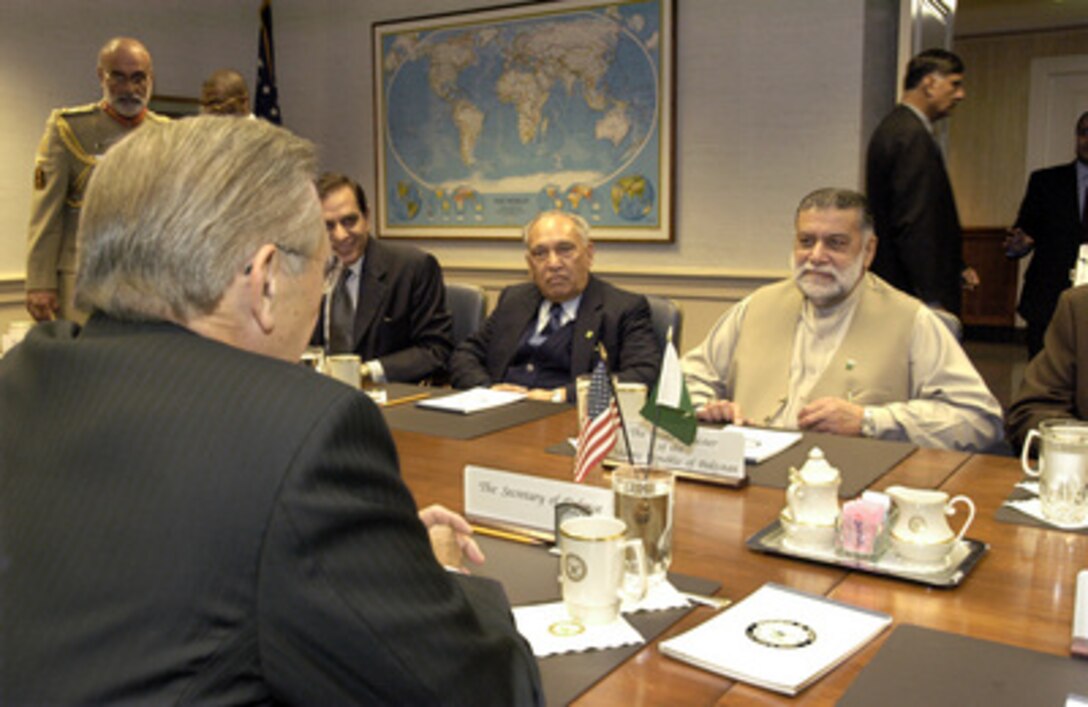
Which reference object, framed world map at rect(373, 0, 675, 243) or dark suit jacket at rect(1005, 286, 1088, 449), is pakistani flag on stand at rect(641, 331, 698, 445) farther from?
framed world map at rect(373, 0, 675, 243)

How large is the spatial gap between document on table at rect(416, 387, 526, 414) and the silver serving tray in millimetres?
1134

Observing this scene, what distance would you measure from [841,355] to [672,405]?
3.85 feet

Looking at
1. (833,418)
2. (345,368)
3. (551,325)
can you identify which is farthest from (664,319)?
(345,368)

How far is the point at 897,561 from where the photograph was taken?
1.36 m

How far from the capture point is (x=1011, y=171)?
8.88 metres

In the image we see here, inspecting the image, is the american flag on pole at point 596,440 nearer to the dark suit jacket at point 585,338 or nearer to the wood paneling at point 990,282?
the dark suit jacket at point 585,338

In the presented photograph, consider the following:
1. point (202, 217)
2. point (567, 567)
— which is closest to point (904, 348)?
point (567, 567)

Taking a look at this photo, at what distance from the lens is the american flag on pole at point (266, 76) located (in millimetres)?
5898

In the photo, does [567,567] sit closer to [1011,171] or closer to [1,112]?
[1,112]

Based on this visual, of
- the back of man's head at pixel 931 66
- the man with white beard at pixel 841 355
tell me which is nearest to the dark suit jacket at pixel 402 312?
the man with white beard at pixel 841 355

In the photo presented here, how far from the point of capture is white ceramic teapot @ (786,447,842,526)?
144 centimetres

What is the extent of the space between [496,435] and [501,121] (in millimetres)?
3547

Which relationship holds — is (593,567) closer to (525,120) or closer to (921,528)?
(921,528)

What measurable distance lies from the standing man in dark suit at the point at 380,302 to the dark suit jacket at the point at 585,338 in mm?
159
